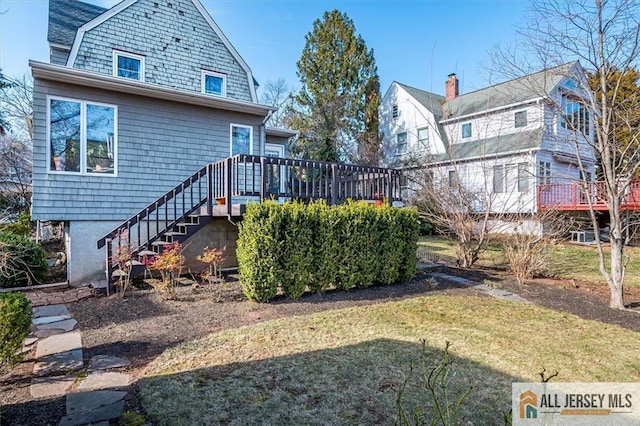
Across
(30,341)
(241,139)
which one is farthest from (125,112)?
(30,341)

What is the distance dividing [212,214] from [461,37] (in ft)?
30.2

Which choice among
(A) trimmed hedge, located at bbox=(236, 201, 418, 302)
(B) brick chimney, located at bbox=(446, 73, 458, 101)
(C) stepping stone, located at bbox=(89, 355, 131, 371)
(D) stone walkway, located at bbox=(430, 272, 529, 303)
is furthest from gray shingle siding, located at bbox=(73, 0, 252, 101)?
(B) brick chimney, located at bbox=(446, 73, 458, 101)

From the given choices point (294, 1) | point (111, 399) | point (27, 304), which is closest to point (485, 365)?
point (111, 399)

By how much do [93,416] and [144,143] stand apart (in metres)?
7.12

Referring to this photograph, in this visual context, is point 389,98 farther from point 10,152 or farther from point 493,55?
point 10,152

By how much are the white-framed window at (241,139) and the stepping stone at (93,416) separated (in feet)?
25.6

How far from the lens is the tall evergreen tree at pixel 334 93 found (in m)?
21.7

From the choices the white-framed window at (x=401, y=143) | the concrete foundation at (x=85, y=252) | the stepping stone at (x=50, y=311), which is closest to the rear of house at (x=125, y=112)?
the concrete foundation at (x=85, y=252)

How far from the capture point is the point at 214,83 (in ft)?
36.3

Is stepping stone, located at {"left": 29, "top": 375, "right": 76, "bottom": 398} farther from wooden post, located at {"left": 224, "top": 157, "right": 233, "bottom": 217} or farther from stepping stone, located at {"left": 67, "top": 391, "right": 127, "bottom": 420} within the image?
wooden post, located at {"left": 224, "top": 157, "right": 233, "bottom": 217}

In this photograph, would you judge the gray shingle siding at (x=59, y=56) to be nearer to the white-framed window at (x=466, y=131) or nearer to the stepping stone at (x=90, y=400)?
the stepping stone at (x=90, y=400)

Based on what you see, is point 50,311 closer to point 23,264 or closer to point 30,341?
point 30,341

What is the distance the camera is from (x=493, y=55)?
24.8 ft

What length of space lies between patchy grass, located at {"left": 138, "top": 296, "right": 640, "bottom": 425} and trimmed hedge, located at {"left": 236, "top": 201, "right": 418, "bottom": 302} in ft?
3.64
